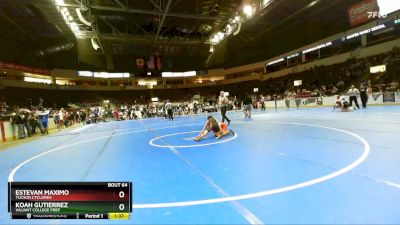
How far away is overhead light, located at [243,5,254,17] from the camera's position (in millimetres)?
24044

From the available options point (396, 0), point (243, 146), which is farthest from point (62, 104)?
point (396, 0)

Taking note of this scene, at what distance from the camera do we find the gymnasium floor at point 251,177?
3.33m

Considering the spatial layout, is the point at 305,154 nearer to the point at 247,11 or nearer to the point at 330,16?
the point at 247,11

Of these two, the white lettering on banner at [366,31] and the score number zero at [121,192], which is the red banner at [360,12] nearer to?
the white lettering on banner at [366,31]

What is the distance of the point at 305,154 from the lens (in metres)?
6.36

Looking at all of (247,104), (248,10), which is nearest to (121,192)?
(247,104)

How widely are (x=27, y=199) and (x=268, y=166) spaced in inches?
167

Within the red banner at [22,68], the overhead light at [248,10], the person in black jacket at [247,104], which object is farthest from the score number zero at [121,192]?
the red banner at [22,68]

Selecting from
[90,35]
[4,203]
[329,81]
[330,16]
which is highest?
[330,16]
